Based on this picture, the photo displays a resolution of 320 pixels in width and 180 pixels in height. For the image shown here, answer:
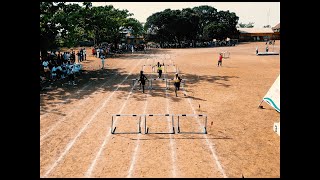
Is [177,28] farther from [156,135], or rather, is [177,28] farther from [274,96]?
[156,135]

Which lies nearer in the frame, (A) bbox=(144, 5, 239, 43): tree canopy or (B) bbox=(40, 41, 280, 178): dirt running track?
(B) bbox=(40, 41, 280, 178): dirt running track

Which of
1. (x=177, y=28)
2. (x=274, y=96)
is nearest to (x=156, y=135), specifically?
(x=274, y=96)

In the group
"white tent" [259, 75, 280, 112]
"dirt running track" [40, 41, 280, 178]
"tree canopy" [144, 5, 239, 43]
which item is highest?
"tree canopy" [144, 5, 239, 43]

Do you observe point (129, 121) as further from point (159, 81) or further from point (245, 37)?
point (245, 37)

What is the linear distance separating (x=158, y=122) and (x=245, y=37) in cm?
9610

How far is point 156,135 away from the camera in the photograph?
12.8 metres

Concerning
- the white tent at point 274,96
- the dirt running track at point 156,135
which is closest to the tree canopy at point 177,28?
the dirt running track at point 156,135

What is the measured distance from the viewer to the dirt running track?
9758mm

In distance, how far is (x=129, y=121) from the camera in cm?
1480

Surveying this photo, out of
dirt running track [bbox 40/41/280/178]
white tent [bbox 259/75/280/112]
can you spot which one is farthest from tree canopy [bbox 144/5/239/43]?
white tent [bbox 259/75/280/112]

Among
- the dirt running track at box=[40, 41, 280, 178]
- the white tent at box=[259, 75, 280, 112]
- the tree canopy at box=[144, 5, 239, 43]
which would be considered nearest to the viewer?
the dirt running track at box=[40, 41, 280, 178]

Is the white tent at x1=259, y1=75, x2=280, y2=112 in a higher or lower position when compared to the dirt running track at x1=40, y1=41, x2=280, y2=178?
higher

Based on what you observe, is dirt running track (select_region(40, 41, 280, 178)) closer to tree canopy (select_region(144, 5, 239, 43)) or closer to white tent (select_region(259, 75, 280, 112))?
white tent (select_region(259, 75, 280, 112))

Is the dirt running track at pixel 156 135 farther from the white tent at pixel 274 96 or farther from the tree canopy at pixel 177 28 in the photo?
the tree canopy at pixel 177 28
